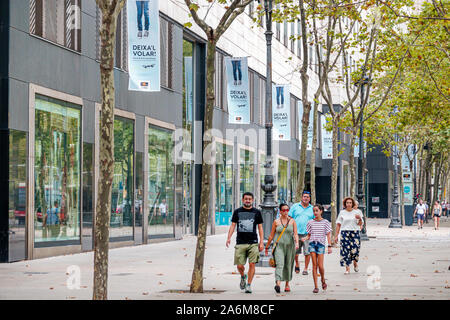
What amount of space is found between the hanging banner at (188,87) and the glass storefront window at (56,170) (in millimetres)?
10968

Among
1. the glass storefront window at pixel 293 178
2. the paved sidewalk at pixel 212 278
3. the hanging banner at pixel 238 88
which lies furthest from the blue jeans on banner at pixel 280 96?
the glass storefront window at pixel 293 178

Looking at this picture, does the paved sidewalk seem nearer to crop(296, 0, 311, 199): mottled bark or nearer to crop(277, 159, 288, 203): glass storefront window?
crop(296, 0, 311, 199): mottled bark

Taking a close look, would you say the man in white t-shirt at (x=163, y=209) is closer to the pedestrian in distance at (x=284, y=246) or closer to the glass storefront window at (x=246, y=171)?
the glass storefront window at (x=246, y=171)

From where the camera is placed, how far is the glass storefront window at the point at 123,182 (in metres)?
27.1

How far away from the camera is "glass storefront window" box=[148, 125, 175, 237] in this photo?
30406 mm

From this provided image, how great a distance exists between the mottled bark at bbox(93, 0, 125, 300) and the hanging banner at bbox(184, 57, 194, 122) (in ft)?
76.7

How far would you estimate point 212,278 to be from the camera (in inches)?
688

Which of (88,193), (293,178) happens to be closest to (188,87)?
(88,193)

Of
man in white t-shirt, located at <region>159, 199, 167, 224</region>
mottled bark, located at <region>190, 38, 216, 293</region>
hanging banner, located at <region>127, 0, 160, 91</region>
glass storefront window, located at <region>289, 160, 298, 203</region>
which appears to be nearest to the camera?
mottled bark, located at <region>190, 38, 216, 293</region>

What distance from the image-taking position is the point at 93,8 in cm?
2566

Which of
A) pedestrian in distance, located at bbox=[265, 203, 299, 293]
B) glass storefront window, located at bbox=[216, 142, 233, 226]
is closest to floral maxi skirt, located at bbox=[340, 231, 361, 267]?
pedestrian in distance, located at bbox=[265, 203, 299, 293]
